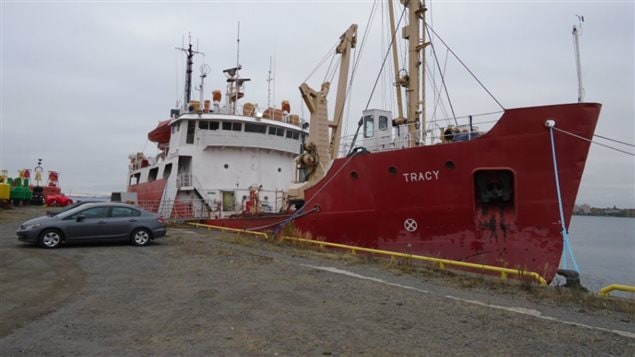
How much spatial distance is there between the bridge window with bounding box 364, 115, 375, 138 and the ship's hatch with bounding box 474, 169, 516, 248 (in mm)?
5594

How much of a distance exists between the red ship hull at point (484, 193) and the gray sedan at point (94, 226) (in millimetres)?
6215

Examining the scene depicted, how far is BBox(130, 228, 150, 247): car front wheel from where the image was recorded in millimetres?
13750

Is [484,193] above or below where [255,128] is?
below

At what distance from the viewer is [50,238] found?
12852 mm

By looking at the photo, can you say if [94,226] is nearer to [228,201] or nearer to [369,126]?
[369,126]

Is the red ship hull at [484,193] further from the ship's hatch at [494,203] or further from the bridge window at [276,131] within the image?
the bridge window at [276,131]

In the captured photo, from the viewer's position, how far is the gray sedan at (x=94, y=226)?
12.8 meters

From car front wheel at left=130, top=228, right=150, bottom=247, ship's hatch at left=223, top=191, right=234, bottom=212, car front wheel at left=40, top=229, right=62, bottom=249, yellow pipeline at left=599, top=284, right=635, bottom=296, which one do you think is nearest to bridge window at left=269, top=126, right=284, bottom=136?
ship's hatch at left=223, top=191, right=234, bottom=212

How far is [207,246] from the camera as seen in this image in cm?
1350

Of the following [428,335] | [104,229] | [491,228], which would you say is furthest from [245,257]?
[428,335]

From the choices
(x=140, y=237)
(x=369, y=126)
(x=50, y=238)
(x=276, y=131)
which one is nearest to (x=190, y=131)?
(x=276, y=131)

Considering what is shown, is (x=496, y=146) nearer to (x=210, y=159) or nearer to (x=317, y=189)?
(x=317, y=189)

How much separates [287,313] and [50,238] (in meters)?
9.64

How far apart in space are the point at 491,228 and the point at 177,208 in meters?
16.4
